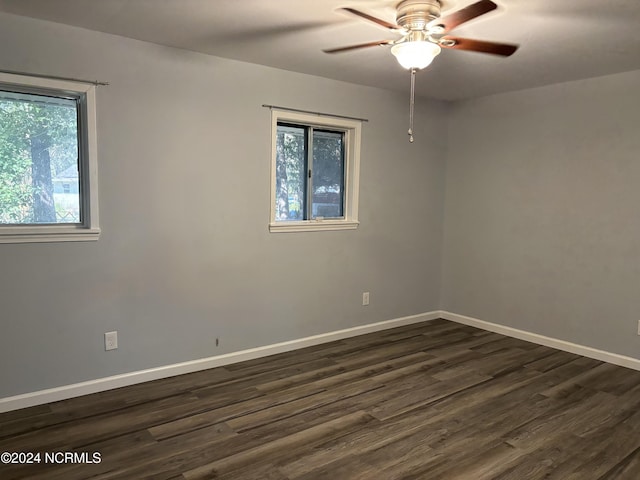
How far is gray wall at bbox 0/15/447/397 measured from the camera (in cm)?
285

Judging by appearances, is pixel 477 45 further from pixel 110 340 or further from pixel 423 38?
pixel 110 340

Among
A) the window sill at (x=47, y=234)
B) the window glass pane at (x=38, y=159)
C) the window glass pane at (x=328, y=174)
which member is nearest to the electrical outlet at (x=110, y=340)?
the window sill at (x=47, y=234)

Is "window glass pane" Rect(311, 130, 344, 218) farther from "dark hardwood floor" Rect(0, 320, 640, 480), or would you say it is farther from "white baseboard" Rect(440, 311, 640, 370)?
"white baseboard" Rect(440, 311, 640, 370)

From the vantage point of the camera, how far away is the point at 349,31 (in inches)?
110

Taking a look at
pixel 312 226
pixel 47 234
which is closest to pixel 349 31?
pixel 312 226

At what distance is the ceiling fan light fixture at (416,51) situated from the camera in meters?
2.21

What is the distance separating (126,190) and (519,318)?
374 cm

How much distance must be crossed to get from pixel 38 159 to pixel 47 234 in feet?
1.59

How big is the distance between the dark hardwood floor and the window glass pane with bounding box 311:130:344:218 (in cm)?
137

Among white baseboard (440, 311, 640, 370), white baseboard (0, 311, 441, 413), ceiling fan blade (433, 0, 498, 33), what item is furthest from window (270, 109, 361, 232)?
ceiling fan blade (433, 0, 498, 33)

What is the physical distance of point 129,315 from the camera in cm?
319

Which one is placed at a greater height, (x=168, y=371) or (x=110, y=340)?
(x=110, y=340)

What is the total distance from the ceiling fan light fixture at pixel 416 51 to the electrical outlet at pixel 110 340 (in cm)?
257

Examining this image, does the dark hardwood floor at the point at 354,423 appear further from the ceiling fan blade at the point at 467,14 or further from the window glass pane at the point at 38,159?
the ceiling fan blade at the point at 467,14
